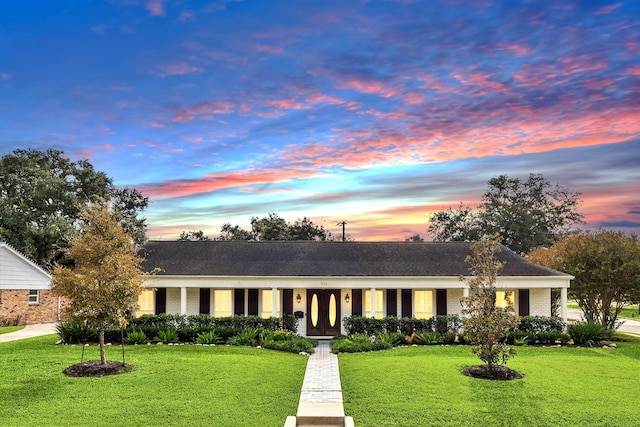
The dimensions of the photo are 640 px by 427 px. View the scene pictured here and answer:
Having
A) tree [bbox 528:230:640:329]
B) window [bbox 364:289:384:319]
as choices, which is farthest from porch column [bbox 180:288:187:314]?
tree [bbox 528:230:640:329]

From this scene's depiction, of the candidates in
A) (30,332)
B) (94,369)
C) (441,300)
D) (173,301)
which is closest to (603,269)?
(441,300)

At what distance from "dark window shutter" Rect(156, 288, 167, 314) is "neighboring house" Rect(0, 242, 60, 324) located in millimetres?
9567

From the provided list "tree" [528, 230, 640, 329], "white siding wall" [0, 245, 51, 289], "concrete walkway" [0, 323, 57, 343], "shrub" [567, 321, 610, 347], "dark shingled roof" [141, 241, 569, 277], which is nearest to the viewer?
"shrub" [567, 321, 610, 347]

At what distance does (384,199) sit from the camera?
1267 inches

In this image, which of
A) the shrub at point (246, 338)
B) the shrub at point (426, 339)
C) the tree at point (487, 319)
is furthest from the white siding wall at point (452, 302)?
the tree at point (487, 319)

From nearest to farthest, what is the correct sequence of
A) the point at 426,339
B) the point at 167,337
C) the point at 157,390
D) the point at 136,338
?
the point at 157,390 < the point at 136,338 < the point at 167,337 < the point at 426,339

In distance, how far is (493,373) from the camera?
14.2 metres

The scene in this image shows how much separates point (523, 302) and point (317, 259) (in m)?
9.65

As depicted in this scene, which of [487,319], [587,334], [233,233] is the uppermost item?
[233,233]

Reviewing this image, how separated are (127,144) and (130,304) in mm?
9729

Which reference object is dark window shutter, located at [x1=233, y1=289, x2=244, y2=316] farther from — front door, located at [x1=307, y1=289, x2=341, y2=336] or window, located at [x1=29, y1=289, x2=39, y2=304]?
window, located at [x1=29, y1=289, x2=39, y2=304]

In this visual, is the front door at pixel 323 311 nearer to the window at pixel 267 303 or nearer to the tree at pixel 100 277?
the window at pixel 267 303

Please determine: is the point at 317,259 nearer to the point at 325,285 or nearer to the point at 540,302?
the point at 325,285

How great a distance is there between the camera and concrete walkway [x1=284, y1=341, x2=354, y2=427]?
1015 cm
